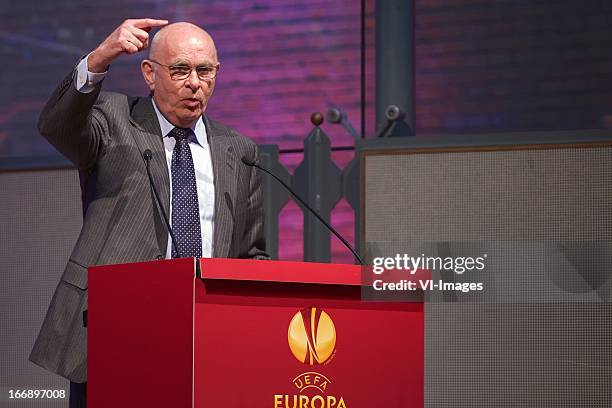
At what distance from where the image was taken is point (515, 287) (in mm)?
3791

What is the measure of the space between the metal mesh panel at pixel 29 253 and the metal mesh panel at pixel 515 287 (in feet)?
3.97

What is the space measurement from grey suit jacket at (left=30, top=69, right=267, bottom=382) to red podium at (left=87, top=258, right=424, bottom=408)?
27 cm

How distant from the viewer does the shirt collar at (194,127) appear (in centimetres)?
277

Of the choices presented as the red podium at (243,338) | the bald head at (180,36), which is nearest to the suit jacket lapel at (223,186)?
the bald head at (180,36)

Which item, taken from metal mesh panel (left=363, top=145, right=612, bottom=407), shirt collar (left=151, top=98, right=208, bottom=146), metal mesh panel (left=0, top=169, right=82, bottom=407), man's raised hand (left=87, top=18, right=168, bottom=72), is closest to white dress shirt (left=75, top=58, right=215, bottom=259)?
shirt collar (left=151, top=98, right=208, bottom=146)

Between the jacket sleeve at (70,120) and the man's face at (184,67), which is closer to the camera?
the jacket sleeve at (70,120)

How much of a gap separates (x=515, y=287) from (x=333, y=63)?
2.30m

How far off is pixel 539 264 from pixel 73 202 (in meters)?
1.72

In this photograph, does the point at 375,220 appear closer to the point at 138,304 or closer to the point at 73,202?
the point at 73,202

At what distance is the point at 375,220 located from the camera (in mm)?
3949

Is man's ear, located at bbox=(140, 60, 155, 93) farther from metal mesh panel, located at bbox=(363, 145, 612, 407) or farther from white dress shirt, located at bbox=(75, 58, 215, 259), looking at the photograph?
metal mesh panel, located at bbox=(363, 145, 612, 407)

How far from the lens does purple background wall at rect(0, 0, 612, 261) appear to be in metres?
5.46

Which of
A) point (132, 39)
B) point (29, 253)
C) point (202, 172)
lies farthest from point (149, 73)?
point (29, 253)

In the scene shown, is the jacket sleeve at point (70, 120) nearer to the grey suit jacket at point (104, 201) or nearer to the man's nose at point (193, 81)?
the grey suit jacket at point (104, 201)
